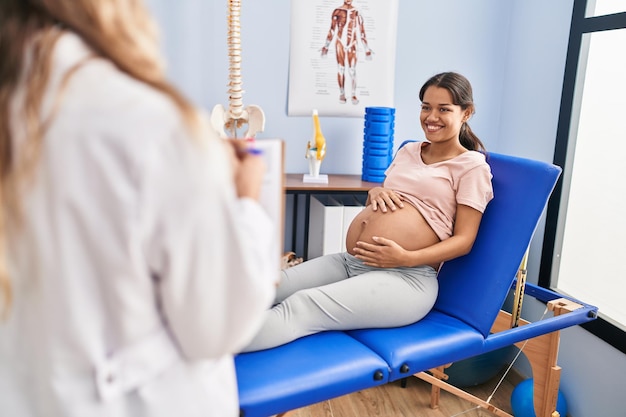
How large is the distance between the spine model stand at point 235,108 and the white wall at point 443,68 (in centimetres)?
26

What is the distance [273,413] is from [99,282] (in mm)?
685

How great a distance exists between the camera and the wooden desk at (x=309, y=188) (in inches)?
94.0

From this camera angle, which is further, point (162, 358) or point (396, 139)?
point (396, 139)

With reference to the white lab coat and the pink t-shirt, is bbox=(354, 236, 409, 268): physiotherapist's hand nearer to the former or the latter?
the pink t-shirt

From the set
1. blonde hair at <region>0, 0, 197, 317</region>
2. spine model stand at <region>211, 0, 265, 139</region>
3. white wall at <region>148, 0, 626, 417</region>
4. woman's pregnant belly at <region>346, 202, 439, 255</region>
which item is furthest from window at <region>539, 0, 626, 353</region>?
blonde hair at <region>0, 0, 197, 317</region>

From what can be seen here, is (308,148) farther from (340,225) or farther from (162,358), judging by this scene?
(162,358)

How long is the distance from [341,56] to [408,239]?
128 centimetres

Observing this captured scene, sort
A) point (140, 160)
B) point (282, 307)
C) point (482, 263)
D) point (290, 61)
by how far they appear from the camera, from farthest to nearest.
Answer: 1. point (290, 61)
2. point (482, 263)
3. point (282, 307)
4. point (140, 160)

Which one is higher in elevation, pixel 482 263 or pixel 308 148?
pixel 308 148

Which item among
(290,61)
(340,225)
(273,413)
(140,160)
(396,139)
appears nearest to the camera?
(140,160)

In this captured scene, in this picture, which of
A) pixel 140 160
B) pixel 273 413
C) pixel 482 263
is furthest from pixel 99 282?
pixel 482 263

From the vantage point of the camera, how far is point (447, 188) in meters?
1.75

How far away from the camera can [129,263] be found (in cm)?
67

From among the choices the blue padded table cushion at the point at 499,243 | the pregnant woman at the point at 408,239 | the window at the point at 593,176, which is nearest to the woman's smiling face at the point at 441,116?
the pregnant woman at the point at 408,239
